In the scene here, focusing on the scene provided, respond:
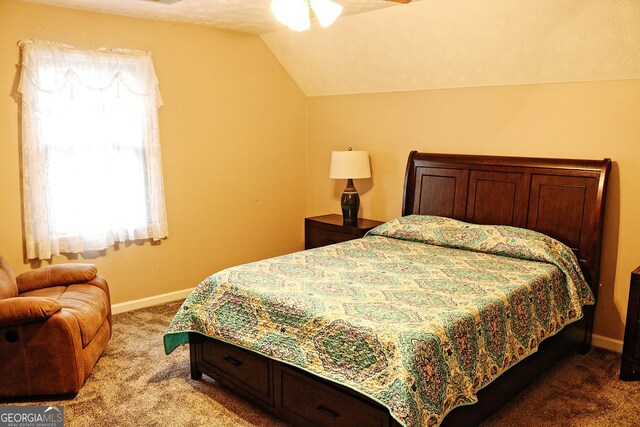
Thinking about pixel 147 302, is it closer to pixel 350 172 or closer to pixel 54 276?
pixel 54 276

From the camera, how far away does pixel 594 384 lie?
2988mm

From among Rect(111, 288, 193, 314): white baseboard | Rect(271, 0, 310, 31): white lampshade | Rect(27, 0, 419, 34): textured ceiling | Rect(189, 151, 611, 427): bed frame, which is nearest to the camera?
Rect(189, 151, 611, 427): bed frame

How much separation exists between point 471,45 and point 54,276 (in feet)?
10.2

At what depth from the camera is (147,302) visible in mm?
4262

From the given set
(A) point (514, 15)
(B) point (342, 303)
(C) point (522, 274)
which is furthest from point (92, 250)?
(A) point (514, 15)

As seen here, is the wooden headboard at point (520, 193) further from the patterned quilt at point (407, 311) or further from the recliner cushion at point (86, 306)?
the recliner cushion at point (86, 306)

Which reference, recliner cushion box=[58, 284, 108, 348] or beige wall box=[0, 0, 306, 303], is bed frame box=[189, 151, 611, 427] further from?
beige wall box=[0, 0, 306, 303]

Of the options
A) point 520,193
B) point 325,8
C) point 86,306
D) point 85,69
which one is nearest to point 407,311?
point 325,8

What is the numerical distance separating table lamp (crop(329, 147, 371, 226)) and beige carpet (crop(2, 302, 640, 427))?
6.01 feet

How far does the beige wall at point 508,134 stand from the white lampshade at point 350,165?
19 cm

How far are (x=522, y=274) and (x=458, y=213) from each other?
3.58 ft

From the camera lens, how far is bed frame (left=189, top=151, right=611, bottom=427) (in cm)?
235

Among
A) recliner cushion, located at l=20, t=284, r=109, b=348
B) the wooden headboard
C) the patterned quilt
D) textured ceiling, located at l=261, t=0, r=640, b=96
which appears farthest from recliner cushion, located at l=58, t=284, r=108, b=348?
textured ceiling, located at l=261, t=0, r=640, b=96

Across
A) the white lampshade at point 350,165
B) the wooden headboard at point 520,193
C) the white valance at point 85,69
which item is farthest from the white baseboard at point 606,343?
the white valance at point 85,69
